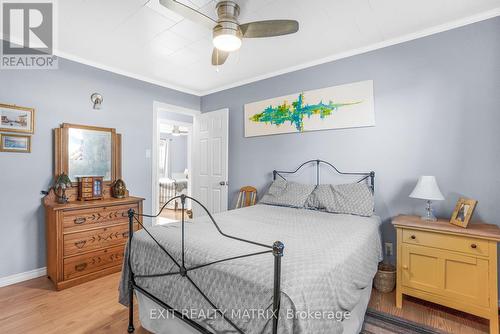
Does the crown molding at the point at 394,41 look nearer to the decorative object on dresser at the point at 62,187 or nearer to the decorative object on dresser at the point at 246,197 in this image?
A: the decorative object on dresser at the point at 246,197

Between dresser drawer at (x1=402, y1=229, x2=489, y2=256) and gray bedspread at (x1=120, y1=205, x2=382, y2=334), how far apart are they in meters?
0.30

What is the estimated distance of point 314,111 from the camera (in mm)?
3174

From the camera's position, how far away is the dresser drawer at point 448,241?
186 centimetres

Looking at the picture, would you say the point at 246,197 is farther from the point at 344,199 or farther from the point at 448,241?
the point at 448,241

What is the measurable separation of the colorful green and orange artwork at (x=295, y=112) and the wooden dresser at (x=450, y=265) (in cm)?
150

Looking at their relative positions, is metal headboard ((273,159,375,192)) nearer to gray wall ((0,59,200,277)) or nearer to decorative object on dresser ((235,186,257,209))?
decorative object on dresser ((235,186,257,209))

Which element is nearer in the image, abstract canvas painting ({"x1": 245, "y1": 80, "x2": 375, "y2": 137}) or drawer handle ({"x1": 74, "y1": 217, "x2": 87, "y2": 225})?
drawer handle ({"x1": 74, "y1": 217, "x2": 87, "y2": 225})

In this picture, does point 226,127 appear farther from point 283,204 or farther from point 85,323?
point 85,323

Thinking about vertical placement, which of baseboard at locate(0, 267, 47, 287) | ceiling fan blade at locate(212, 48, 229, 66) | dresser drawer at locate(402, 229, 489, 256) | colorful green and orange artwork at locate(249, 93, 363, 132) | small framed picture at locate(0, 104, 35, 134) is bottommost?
baseboard at locate(0, 267, 47, 287)

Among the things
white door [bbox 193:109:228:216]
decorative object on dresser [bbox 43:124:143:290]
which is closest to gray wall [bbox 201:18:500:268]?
white door [bbox 193:109:228:216]

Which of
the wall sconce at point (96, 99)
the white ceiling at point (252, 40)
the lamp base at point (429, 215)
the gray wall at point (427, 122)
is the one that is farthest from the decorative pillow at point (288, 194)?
the wall sconce at point (96, 99)

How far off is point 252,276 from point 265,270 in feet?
0.22

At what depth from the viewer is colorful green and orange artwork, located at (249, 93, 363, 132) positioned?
3.06 metres

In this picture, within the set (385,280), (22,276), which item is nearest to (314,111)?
(385,280)
